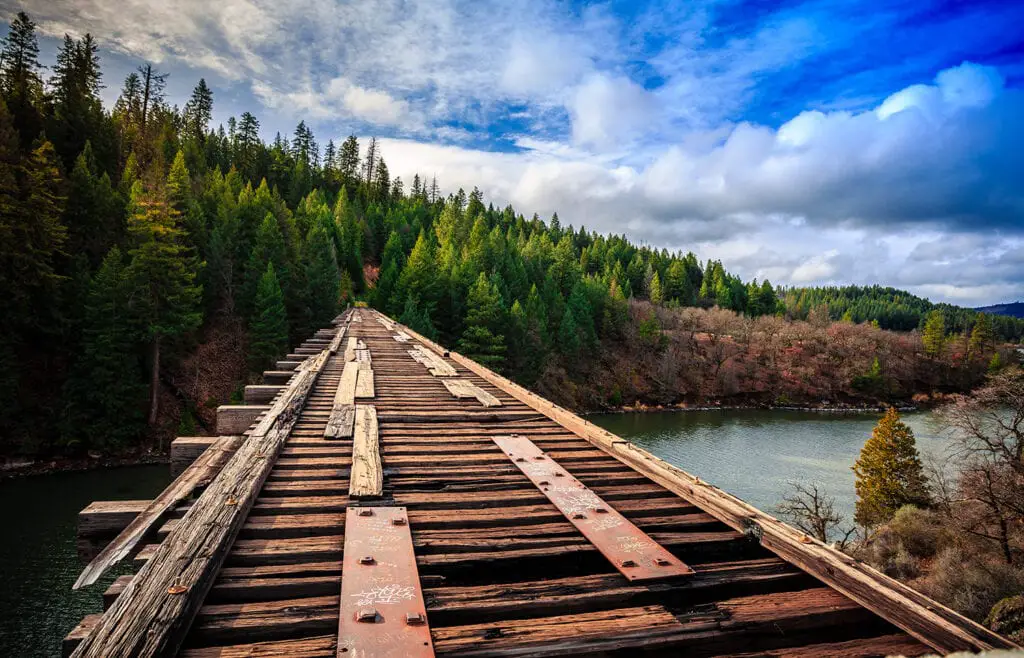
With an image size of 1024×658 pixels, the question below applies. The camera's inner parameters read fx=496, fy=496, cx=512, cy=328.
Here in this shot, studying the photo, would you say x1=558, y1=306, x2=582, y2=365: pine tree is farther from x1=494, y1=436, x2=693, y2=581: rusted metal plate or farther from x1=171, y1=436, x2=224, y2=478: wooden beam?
x1=171, y1=436, x2=224, y2=478: wooden beam

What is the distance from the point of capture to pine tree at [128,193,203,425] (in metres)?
32.4

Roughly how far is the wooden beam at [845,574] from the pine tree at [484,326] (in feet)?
114

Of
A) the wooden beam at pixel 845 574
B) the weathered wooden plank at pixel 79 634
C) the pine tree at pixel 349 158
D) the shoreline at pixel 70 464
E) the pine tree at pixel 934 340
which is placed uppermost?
the pine tree at pixel 349 158

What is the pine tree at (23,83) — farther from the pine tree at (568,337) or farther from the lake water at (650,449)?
the pine tree at (568,337)

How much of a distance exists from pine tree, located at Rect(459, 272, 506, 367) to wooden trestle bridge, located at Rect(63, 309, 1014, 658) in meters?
34.4

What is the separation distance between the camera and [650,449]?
3694 centimetres

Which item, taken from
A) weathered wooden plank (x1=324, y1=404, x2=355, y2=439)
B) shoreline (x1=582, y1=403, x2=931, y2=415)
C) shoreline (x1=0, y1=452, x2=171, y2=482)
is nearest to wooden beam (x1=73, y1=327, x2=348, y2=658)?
weathered wooden plank (x1=324, y1=404, x2=355, y2=439)

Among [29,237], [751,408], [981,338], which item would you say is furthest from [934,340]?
[29,237]

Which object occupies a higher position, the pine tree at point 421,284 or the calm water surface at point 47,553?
the pine tree at point 421,284

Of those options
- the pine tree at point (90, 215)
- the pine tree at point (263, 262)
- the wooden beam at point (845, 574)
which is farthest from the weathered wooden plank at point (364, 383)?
the pine tree at point (90, 215)

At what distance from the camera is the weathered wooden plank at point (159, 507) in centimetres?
257

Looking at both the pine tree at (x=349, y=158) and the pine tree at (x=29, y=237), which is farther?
the pine tree at (x=349, y=158)

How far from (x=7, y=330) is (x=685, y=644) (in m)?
42.9

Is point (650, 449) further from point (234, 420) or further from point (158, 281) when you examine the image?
point (158, 281)
